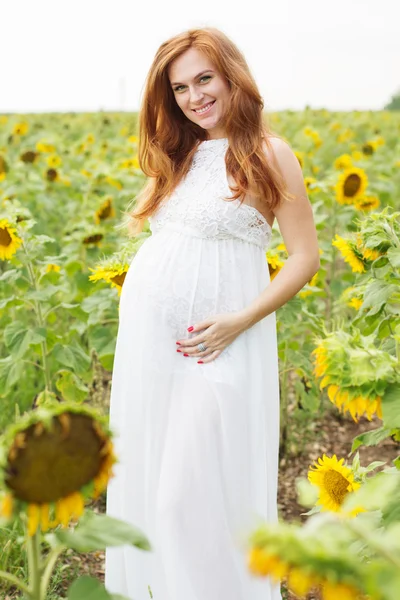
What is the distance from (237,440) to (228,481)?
0.11 meters

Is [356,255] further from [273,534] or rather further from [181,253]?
[273,534]

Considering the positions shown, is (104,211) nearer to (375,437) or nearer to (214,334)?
(214,334)

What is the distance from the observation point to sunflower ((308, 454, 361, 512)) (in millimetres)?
1896

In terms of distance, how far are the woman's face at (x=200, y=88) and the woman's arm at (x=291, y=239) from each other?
18 centimetres

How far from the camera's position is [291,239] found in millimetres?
2018

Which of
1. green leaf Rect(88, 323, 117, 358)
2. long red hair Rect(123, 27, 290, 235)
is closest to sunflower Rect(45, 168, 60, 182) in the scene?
green leaf Rect(88, 323, 117, 358)

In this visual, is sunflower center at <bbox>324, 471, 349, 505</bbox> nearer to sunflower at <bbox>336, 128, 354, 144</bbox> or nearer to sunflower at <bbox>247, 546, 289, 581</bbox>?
sunflower at <bbox>247, 546, 289, 581</bbox>

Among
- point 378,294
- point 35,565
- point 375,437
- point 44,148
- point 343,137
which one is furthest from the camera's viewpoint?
point 343,137

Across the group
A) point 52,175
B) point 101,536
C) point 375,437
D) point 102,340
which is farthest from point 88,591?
point 52,175

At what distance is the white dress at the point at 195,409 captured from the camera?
6.18 feet

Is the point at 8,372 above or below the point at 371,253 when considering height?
below

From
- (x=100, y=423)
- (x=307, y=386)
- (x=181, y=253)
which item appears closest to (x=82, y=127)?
(x=307, y=386)

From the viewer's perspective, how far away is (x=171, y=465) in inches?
74.4

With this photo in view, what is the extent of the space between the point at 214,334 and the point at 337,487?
512 millimetres
